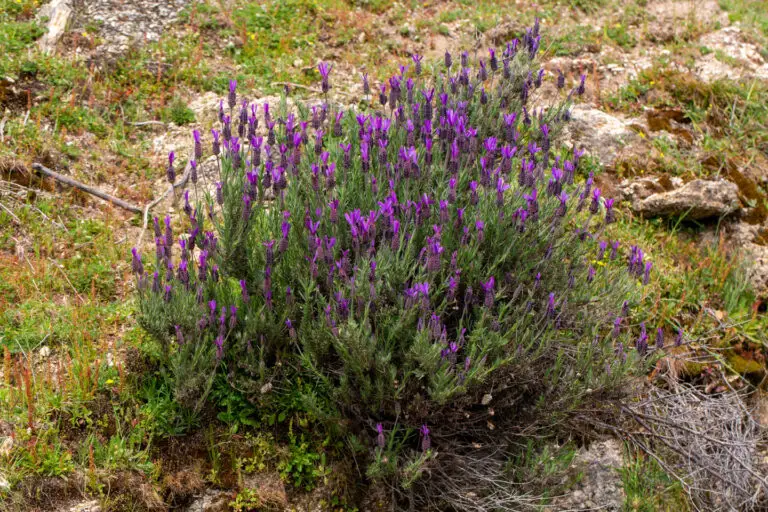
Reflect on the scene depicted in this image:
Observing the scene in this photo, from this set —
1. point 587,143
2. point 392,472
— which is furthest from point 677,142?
point 392,472

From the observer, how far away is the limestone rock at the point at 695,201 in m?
5.11

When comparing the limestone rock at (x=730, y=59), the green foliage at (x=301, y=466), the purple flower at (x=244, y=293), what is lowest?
the green foliage at (x=301, y=466)

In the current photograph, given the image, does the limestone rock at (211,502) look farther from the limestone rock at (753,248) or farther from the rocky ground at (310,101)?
the limestone rock at (753,248)

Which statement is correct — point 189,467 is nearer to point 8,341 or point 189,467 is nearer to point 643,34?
point 8,341

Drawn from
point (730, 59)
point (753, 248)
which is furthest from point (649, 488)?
point (730, 59)

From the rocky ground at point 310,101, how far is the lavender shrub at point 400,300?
0.50m

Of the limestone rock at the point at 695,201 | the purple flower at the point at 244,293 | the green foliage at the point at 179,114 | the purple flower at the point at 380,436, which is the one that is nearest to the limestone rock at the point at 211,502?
the purple flower at the point at 380,436

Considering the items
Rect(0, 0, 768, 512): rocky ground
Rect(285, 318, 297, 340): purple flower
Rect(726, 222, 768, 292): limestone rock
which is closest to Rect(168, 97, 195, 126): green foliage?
Rect(0, 0, 768, 512): rocky ground

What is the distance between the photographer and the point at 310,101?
589 centimetres

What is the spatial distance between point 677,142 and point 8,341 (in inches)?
211

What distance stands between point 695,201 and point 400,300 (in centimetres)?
325

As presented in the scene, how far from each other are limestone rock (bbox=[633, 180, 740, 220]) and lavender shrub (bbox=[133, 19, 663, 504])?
1.78 metres

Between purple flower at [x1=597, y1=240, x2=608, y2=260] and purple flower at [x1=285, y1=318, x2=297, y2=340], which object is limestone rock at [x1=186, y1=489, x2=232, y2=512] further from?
purple flower at [x1=597, y1=240, x2=608, y2=260]

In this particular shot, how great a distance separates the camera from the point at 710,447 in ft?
12.5
